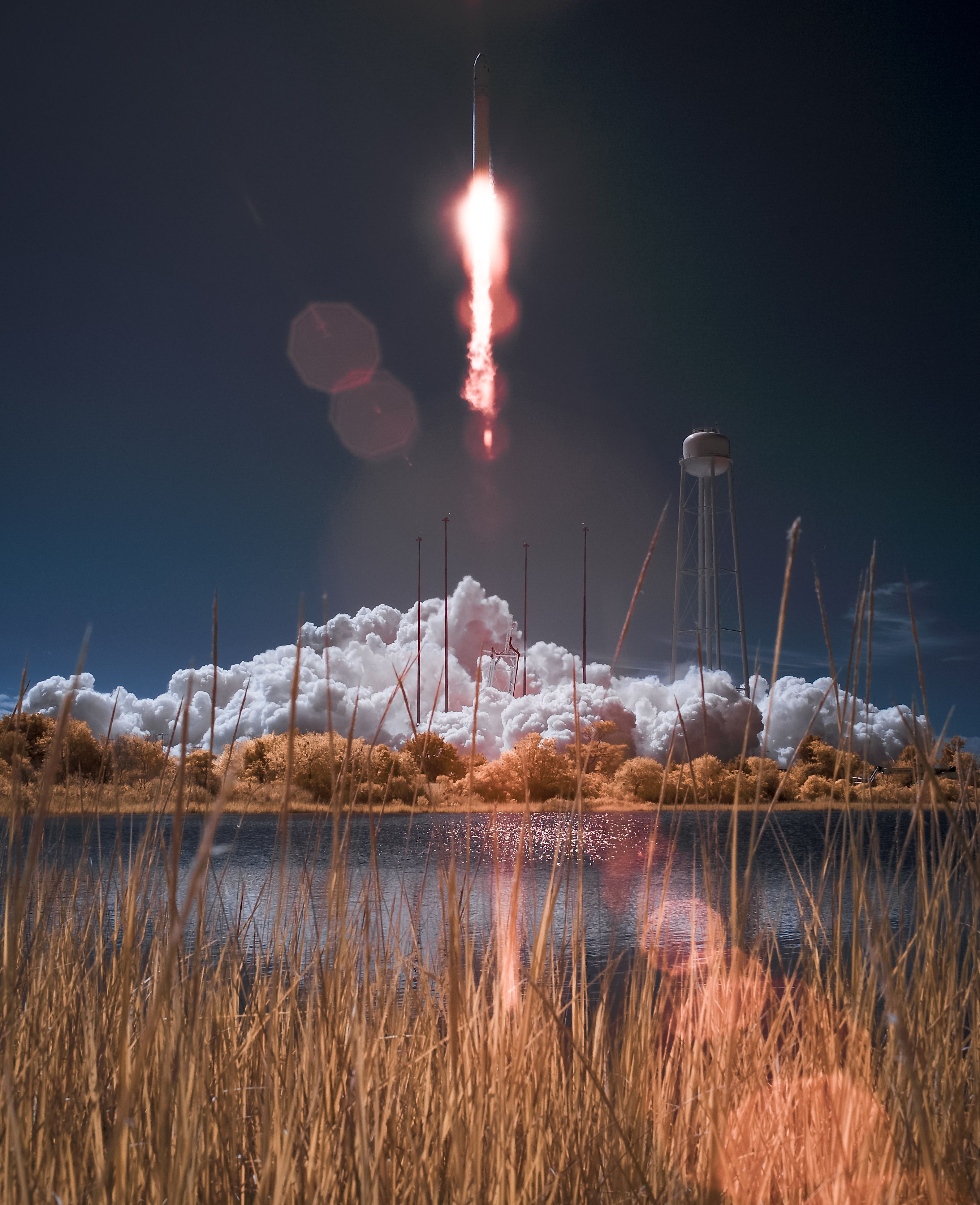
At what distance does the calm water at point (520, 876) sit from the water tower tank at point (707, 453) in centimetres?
1767

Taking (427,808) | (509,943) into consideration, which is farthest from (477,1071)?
(427,808)

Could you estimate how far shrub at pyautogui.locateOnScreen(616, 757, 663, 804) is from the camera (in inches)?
1742

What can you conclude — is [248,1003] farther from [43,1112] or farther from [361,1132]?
[361,1132]

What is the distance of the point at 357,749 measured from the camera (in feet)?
8.92

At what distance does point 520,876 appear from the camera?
5.29ft

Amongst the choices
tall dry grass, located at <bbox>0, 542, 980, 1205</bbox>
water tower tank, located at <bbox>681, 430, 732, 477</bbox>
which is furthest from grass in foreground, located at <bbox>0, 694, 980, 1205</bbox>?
water tower tank, located at <bbox>681, 430, 732, 477</bbox>

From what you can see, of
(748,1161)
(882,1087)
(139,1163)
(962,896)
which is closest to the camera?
(139,1163)

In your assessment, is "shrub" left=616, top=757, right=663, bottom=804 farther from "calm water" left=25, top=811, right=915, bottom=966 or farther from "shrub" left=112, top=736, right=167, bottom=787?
"shrub" left=112, top=736, right=167, bottom=787

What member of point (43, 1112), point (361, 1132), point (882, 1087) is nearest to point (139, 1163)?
point (43, 1112)

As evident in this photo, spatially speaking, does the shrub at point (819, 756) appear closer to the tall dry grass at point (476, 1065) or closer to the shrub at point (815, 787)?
the shrub at point (815, 787)

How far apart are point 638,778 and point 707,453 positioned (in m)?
18.3

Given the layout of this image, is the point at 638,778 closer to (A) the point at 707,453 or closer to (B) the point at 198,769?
(A) the point at 707,453

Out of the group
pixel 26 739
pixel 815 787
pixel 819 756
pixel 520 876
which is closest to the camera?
pixel 520 876

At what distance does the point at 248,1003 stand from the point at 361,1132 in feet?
5.02
